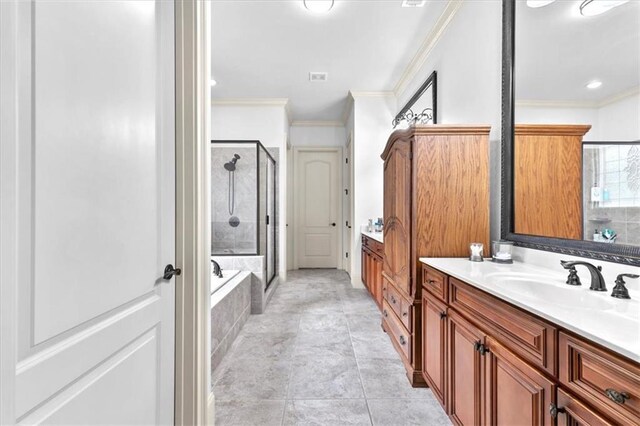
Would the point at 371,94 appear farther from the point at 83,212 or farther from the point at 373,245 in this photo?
the point at 83,212

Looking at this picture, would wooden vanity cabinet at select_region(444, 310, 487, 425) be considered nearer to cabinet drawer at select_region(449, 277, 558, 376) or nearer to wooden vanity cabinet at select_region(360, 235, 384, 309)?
cabinet drawer at select_region(449, 277, 558, 376)

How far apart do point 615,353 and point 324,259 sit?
509 cm

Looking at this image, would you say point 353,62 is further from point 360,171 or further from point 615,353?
point 615,353

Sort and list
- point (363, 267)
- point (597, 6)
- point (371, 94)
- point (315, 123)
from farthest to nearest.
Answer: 1. point (315, 123)
2. point (371, 94)
3. point (363, 267)
4. point (597, 6)

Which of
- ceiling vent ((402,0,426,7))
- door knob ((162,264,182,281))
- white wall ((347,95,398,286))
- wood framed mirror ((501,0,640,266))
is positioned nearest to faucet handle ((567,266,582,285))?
wood framed mirror ((501,0,640,266))

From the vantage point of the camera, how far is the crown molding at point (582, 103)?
1162mm

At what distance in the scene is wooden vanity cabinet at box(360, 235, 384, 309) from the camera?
3207 mm

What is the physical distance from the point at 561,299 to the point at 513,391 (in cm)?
43

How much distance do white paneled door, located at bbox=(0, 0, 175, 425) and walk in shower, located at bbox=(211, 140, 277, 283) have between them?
8.28 feet

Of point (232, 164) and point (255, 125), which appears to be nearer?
point (232, 164)

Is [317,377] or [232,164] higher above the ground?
[232,164]

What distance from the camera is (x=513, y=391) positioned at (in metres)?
1.03

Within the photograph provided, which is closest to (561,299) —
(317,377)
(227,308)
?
(317,377)

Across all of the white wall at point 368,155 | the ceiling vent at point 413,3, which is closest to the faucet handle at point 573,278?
the ceiling vent at point 413,3
